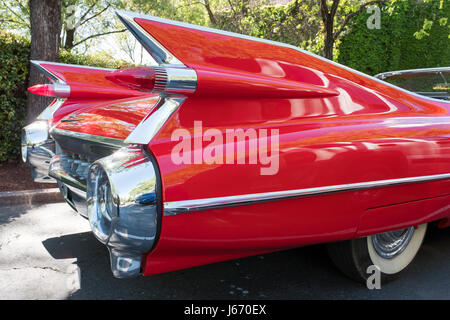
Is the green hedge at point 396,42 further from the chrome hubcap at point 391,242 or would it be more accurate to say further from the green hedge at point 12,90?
the chrome hubcap at point 391,242

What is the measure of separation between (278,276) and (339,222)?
2.46 ft


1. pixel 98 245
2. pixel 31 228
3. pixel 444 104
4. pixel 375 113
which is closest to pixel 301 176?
pixel 375 113

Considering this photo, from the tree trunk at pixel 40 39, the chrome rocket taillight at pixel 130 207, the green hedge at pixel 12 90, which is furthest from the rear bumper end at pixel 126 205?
the green hedge at pixel 12 90

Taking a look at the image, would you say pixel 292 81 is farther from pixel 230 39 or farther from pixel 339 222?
pixel 339 222

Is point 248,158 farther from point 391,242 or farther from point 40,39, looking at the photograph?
point 40,39

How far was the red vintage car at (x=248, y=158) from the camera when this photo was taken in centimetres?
164

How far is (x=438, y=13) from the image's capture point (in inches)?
415

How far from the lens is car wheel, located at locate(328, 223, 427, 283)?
90.0 inches

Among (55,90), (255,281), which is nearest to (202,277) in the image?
(255,281)

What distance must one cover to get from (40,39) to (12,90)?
31.3 inches

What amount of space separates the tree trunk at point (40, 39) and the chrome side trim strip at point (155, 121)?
441 centimetres

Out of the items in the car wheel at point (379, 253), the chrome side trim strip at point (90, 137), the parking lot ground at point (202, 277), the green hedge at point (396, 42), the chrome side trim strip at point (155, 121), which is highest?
the green hedge at point (396, 42)

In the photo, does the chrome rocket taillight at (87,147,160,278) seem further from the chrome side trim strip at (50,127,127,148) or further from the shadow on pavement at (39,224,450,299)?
the shadow on pavement at (39,224,450,299)

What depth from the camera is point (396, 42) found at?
11.2 m
